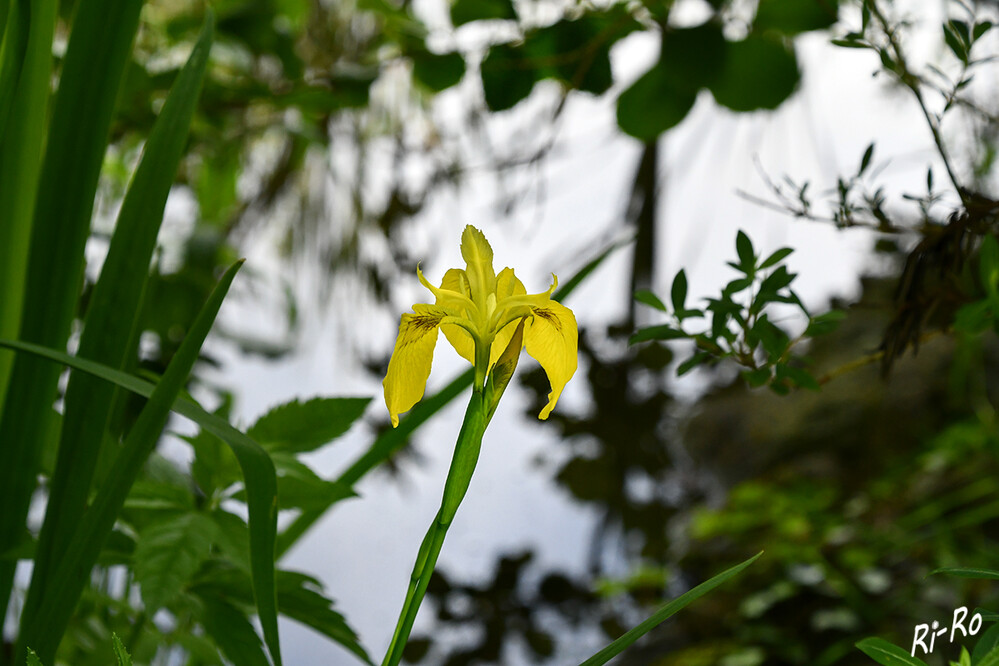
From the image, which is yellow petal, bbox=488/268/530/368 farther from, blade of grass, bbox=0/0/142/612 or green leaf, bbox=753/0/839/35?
green leaf, bbox=753/0/839/35

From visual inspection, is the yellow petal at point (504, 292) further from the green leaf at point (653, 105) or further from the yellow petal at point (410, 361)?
the green leaf at point (653, 105)

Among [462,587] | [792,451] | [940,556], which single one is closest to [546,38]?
[940,556]

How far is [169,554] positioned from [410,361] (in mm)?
134

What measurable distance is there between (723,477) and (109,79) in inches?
46.2

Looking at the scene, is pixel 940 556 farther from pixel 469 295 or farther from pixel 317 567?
pixel 317 567

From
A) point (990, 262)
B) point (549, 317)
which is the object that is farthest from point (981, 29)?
point (549, 317)

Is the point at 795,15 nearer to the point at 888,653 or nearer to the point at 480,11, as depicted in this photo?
the point at 480,11

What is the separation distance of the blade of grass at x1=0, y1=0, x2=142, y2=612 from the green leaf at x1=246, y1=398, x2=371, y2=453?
9 centimetres

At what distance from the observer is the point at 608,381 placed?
3.68 ft

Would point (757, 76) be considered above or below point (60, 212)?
above

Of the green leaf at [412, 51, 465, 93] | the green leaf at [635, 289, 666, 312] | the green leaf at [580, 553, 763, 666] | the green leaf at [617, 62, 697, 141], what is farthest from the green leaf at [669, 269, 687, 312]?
the green leaf at [412, 51, 465, 93]

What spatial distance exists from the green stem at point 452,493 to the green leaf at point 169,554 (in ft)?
0.34

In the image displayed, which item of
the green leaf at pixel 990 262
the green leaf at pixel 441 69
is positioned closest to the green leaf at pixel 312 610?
the green leaf at pixel 990 262

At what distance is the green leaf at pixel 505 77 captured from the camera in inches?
17.2
